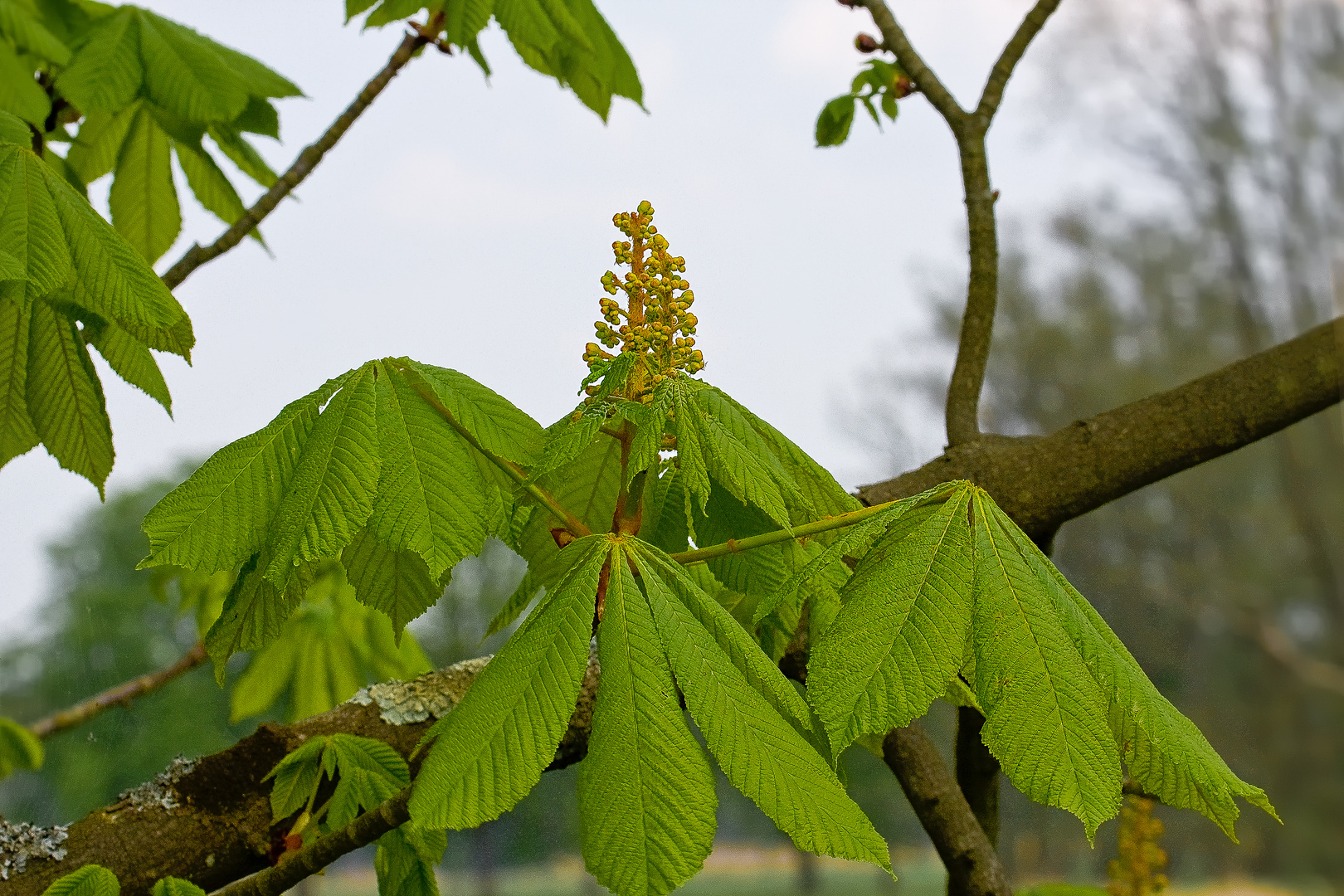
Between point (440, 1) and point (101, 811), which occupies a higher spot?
point (440, 1)

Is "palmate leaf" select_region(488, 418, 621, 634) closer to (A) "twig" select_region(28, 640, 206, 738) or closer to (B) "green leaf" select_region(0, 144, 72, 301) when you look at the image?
(B) "green leaf" select_region(0, 144, 72, 301)

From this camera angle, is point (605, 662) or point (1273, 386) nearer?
point (605, 662)

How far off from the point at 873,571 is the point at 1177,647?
2.86m

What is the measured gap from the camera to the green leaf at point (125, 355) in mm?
561

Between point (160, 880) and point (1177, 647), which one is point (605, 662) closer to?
point (160, 880)

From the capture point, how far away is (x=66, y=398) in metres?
0.59

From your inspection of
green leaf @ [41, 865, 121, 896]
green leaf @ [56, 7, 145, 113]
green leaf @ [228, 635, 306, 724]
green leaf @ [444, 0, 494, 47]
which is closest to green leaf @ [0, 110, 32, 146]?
green leaf @ [56, 7, 145, 113]

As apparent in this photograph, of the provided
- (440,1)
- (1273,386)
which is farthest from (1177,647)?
(440,1)

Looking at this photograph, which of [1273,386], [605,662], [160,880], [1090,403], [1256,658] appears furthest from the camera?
[1090,403]

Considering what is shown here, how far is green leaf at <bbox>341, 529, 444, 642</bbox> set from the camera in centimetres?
42

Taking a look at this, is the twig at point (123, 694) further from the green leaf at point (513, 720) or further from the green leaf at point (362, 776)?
the green leaf at point (513, 720)

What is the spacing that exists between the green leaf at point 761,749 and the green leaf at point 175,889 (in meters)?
0.32

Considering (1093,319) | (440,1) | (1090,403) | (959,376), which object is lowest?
(959,376)

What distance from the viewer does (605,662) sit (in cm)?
30
